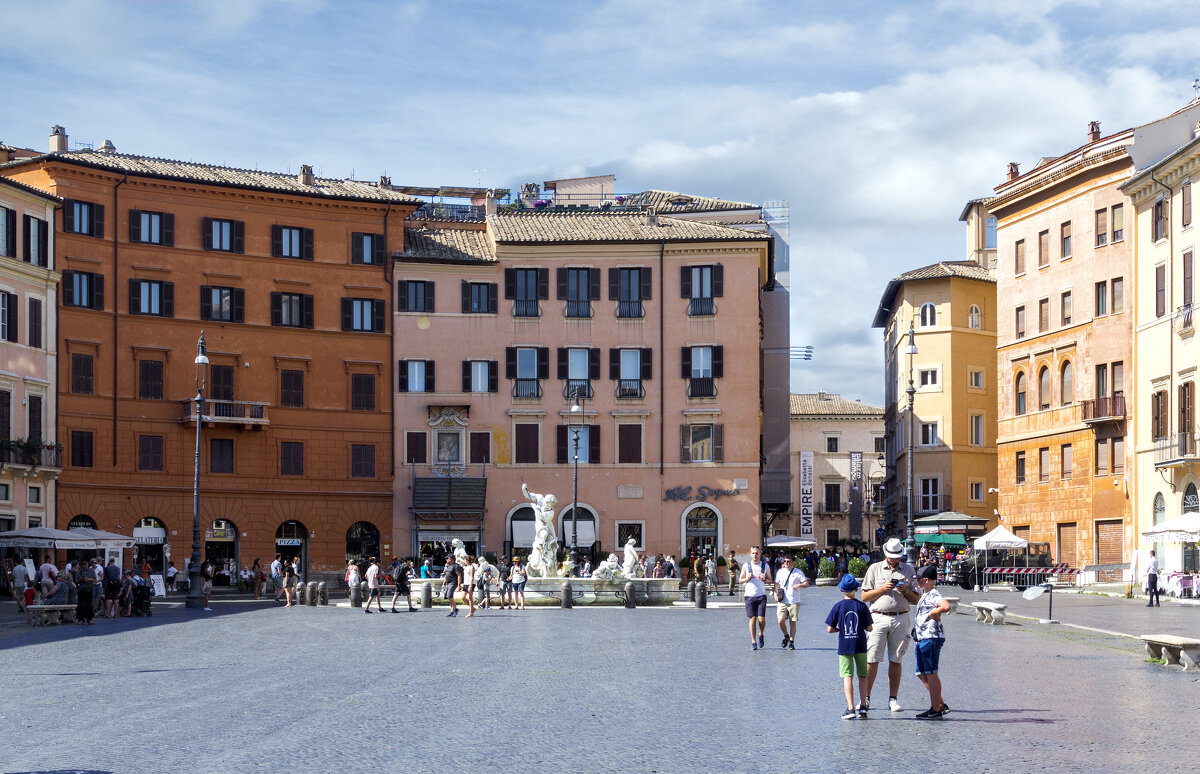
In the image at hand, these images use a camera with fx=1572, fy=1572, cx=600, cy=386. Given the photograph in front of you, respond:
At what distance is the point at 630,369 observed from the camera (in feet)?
211

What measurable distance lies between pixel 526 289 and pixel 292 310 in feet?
31.2

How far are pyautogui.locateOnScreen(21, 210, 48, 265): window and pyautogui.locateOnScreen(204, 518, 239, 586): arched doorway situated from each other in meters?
11.7

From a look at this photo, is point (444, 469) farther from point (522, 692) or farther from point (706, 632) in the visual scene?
point (522, 692)

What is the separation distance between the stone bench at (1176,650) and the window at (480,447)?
42.5m

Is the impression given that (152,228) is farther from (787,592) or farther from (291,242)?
(787,592)

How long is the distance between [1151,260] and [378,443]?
99.0 ft

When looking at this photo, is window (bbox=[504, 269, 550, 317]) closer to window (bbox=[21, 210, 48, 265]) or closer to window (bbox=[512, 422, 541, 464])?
window (bbox=[512, 422, 541, 464])

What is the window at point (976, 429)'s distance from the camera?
265 feet

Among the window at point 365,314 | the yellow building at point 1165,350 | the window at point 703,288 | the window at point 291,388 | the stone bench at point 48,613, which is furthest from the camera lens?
the window at point 703,288

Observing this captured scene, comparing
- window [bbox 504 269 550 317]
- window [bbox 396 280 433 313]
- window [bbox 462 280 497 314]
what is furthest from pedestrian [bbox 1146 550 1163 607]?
window [bbox 396 280 433 313]

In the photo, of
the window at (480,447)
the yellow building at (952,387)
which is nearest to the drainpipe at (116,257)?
the window at (480,447)

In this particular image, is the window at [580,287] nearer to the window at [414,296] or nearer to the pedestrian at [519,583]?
the window at [414,296]

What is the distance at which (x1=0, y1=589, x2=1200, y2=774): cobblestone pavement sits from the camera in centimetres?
1273

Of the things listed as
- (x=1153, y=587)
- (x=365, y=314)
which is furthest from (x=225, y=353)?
(x=1153, y=587)
